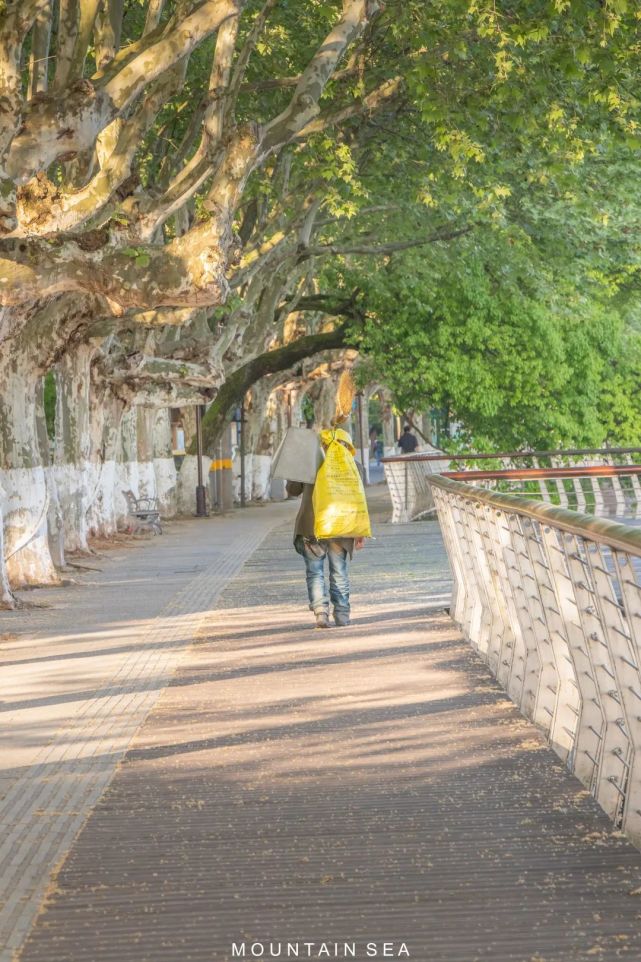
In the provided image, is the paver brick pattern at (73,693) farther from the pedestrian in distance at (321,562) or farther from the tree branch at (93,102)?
the tree branch at (93,102)

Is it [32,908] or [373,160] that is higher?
[373,160]

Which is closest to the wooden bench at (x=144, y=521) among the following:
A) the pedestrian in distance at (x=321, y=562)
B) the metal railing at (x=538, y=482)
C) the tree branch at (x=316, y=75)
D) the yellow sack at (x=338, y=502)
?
the metal railing at (x=538, y=482)

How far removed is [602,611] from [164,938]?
2.18 m

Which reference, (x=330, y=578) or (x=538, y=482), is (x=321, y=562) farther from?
(x=538, y=482)

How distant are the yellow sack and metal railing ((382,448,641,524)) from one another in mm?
11860

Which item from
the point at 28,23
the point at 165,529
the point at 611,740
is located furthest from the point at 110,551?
the point at 611,740

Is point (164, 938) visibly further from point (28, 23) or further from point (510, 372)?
point (510, 372)

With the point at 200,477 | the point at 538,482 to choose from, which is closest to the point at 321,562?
the point at 538,482

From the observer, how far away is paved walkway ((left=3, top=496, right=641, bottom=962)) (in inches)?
213

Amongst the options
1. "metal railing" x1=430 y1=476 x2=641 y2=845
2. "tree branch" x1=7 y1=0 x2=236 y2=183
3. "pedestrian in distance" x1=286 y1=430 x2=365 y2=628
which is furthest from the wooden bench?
"metal railing" x1=430 y1=476 x2=641 y2=845

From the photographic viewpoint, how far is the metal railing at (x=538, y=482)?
95.2 ft

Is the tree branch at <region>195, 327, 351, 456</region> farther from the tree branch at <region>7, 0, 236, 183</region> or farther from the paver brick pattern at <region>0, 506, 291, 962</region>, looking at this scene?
the tree branch at <region>7, 0, 236, 183</region>

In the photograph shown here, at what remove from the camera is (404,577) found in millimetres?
20281

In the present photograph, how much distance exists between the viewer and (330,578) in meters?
14.7
